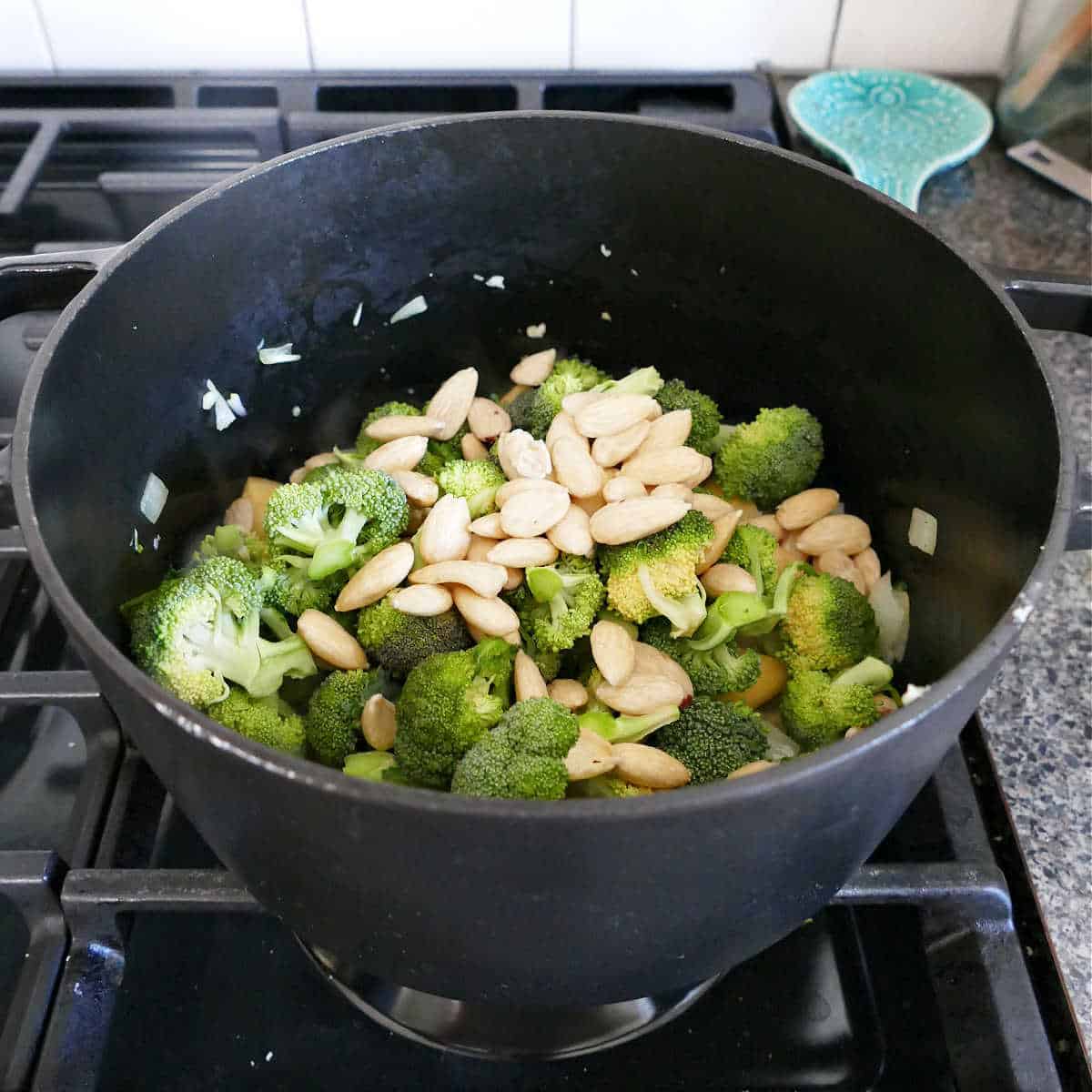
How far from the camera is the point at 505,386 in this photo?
0.95 m

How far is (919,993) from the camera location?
27.0 inches

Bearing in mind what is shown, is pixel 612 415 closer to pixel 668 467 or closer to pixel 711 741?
pixel 668 467

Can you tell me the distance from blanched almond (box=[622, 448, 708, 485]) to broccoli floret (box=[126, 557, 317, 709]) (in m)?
0.27

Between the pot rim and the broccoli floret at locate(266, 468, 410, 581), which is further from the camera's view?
the broccoli floret at locate(266, 468, 410, 581)

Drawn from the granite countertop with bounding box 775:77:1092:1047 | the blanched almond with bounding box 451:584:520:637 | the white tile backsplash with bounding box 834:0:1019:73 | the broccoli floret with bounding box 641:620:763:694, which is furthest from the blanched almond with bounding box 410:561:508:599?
the white tile backsplash with bounding box 834:0:1019:73

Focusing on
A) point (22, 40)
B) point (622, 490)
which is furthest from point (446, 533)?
point (22, 40)

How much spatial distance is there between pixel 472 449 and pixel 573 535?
16cm

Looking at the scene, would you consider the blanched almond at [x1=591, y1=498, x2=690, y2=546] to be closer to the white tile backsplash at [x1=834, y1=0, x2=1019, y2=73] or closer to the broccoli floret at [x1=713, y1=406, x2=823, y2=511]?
the broccoli floret at [x1=713, y1=406, x2=823, y2=511]

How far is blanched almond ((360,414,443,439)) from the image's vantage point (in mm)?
849

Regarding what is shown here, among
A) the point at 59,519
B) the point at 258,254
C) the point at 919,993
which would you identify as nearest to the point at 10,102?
→ the point at 258,254

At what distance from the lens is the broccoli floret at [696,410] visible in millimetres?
839

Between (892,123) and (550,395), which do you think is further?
(892,123)

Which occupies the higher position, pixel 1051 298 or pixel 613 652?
pixel 1051 298

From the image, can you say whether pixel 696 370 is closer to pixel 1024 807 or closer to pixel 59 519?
pixel 1024 807
